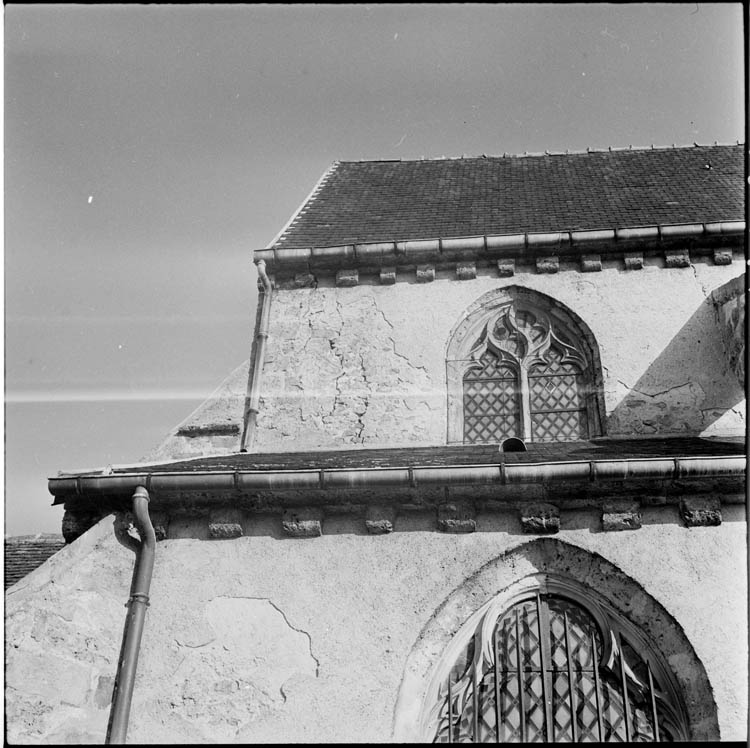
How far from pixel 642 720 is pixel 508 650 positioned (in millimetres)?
937

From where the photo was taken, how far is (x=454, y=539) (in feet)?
21.2

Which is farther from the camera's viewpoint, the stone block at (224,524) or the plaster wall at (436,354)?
the plaster wall at (436,354)

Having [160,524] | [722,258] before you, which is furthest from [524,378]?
[160,524]

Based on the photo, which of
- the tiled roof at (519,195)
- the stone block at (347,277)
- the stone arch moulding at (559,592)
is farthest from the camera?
the tiled roof at (519,195)

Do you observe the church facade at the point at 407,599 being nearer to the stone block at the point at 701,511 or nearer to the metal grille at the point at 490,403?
the stone block at the point at 701,511

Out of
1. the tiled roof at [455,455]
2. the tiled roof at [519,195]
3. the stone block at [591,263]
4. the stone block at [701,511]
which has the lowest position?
the stone block at [701,511]

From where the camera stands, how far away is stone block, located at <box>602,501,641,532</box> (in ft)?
20.9

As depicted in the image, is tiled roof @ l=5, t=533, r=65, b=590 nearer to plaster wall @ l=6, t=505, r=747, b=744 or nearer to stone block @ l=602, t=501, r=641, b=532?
plaster wall @ l=6, t=505, r=747, b=744

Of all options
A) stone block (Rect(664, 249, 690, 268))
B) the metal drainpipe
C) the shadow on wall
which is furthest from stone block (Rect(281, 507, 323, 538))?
stone block (Rect(664, 249, 690, 268))

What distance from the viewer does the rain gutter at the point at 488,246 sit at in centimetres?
914

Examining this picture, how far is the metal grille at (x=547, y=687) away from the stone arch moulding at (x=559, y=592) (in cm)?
11

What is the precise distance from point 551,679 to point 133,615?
283 cm

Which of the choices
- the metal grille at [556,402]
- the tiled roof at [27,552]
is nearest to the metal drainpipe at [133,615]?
the metal grille at [556,402]

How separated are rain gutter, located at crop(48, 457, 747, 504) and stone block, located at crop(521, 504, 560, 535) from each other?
236 millimetres
